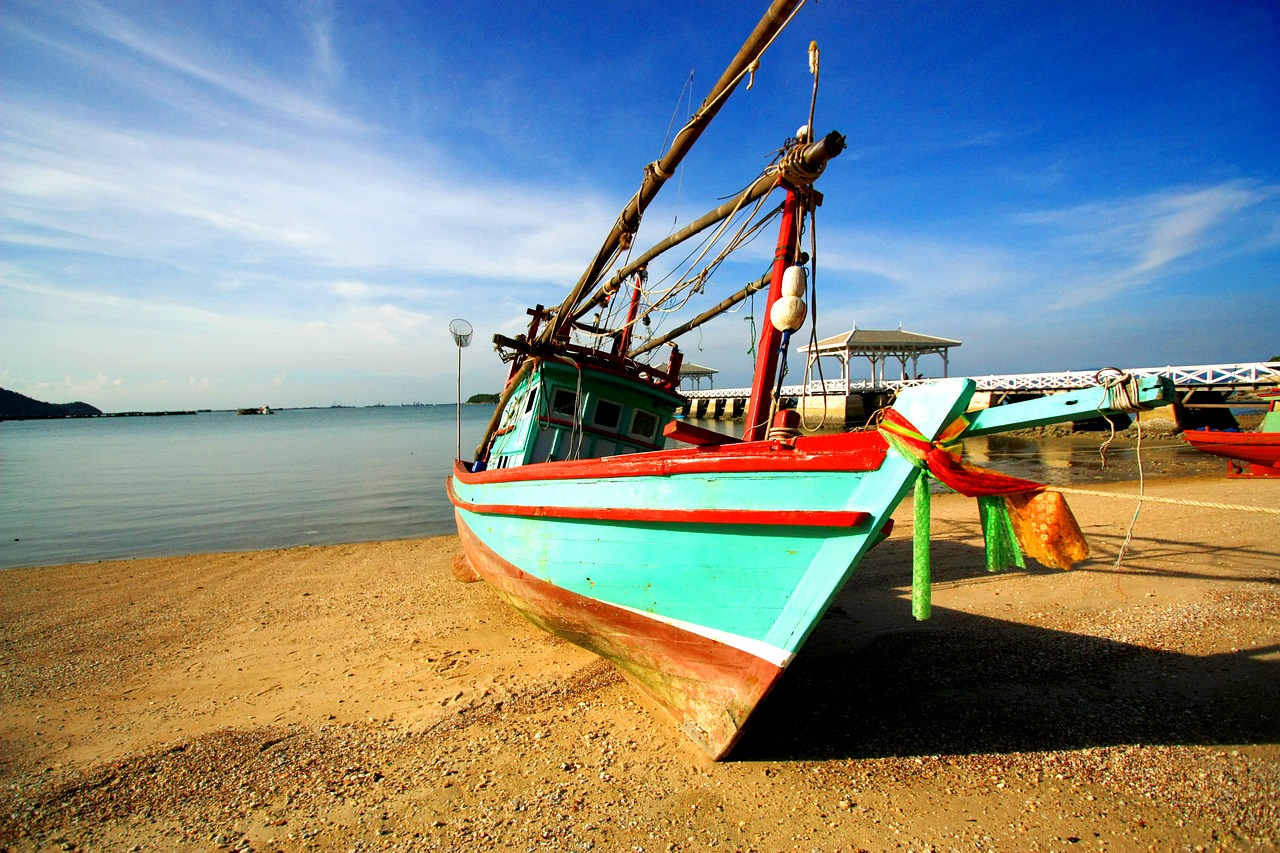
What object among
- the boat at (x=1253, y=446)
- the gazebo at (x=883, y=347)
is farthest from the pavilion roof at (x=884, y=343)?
the boat at (x=1253, y=446)

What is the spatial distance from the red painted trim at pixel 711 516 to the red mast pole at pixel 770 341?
0.99 m

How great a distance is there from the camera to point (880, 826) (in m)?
3.46

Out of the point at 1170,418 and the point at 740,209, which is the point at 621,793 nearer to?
the point at 740,209

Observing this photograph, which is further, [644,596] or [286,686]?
[286,686]

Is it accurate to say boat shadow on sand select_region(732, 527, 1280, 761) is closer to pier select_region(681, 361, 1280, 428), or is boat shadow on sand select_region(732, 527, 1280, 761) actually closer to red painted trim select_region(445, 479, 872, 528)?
red painted trim select_region(445, 479, 872, 528)

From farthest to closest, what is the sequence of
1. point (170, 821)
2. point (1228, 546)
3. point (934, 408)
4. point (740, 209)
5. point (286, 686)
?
point (1228, 546) → point (286, 686) → point (740, 209) → point (170, 821) → point (934, 408)

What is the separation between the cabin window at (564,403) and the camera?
7.95 meters

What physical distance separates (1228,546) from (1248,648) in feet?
16.4

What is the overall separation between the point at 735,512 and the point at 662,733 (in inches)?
85.8

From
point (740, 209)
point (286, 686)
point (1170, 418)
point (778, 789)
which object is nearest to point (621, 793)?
point (778, 789)

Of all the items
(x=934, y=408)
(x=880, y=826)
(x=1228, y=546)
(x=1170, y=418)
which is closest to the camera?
(x=934, y=408)

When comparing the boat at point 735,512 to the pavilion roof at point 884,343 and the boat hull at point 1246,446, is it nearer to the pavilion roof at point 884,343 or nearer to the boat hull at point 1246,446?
the boat hull at point 1246,446

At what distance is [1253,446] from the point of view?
1517cm

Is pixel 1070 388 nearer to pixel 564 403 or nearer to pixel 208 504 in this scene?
pixel 564 403
